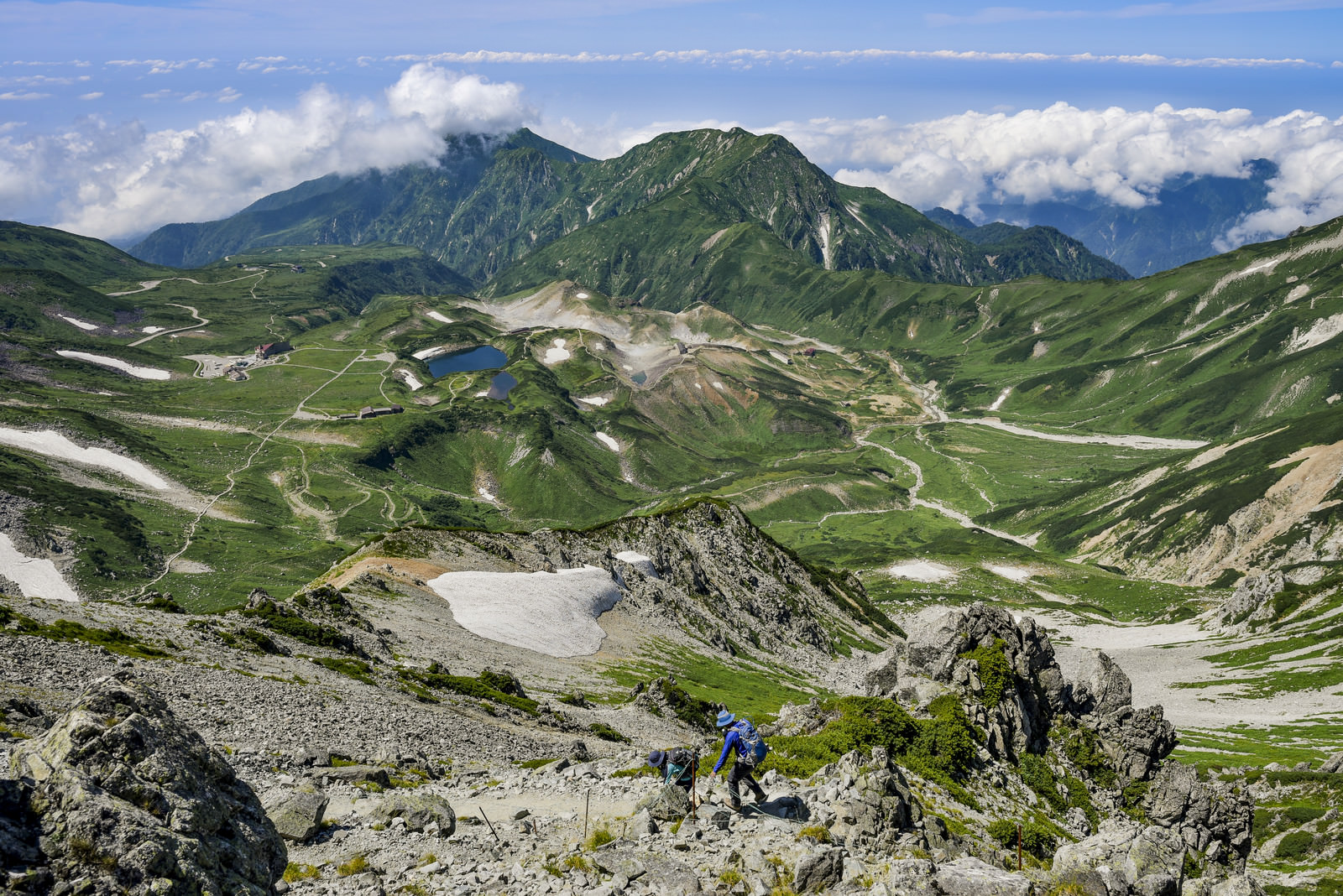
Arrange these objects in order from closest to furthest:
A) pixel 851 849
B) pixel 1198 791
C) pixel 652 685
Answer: pixel 851 849 < pixel 1198 791 < pixel 652 685

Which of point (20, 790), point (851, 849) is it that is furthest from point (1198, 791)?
point (20, 790)

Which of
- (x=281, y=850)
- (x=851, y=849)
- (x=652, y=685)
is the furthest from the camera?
(x=652, y=685)

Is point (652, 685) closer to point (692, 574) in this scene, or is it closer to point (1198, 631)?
point (692, 574)

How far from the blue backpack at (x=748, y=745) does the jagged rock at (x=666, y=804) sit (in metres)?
2.76

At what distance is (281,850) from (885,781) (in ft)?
74.0

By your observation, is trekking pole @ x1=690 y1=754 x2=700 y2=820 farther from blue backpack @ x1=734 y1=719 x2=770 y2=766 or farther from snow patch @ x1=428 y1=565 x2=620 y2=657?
snow patch @ x1=428 y1=565 x2=620 y2=657

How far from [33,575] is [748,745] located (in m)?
221

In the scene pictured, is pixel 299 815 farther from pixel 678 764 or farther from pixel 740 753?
pixel 740 753

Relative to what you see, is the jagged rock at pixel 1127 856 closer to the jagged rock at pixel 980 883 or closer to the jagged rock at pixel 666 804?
the jagged rock at pixel 980 883

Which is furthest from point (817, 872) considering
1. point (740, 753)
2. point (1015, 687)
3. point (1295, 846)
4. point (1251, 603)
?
point (1251, 603)

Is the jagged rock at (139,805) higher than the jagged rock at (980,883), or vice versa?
the jagged rock at (139,805)

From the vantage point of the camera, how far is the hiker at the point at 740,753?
2930cm

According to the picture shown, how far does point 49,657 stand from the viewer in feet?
145

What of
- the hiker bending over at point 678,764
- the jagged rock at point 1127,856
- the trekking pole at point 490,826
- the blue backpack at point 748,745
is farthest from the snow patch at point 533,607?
the jagged rock at point 1127,856
